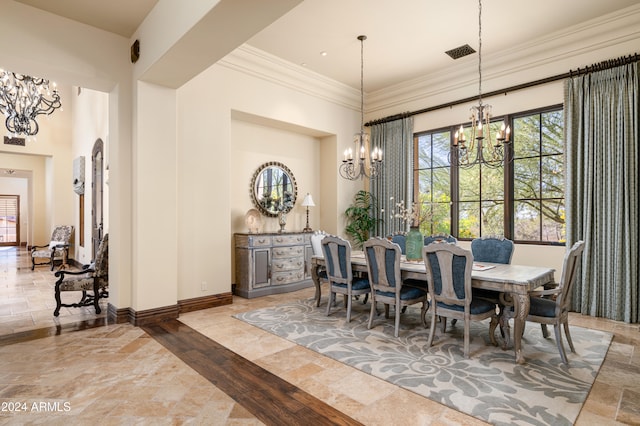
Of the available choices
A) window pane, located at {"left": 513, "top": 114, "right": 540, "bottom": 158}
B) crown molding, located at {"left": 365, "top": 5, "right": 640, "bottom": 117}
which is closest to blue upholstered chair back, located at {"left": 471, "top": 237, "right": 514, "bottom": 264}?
window pane, located at {"left": 513, "top": 114, "right": 540, "bottom": 158}

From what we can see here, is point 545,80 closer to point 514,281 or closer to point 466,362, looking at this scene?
point 514,281

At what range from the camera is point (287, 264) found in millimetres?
5824

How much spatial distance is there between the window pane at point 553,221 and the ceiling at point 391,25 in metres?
2.37

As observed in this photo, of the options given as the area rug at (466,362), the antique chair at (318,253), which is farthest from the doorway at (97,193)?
the antique chair at (318,253)

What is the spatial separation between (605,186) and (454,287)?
286 centimetres

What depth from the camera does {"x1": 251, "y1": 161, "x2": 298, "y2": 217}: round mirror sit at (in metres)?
6.09

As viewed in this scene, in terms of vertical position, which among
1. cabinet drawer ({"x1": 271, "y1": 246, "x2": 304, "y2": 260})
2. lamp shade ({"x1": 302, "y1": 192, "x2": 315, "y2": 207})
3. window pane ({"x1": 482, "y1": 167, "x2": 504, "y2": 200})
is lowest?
cabinet drawer ({"x1": 271, "y1": 246, "x2": 304, "y2": 260})

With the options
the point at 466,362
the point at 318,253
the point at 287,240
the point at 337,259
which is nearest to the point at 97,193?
the point at 287,240

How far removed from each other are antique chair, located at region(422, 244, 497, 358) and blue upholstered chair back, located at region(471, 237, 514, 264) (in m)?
0.90

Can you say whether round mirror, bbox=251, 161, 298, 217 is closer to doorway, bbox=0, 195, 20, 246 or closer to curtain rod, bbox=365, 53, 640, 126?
curtain rod, bbox=365, 53, 640, 126

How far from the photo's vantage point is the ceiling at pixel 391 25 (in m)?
3.93

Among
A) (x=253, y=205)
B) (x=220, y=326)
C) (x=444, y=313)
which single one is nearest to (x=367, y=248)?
(x=444, y=313)

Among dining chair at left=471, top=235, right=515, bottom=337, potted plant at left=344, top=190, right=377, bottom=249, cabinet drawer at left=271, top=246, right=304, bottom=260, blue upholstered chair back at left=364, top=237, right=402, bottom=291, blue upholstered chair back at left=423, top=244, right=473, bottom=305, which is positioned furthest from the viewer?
potted plant at left=344, top=190, right=377, bottom=249

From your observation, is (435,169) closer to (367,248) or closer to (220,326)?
(367,248)
